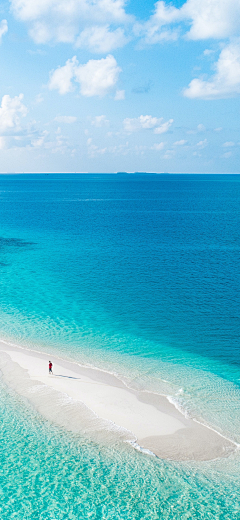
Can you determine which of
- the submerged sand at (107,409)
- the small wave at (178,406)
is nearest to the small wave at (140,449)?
the submerged sand at (107,409)

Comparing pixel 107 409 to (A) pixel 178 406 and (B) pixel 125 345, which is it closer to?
(A) pixel 178 406

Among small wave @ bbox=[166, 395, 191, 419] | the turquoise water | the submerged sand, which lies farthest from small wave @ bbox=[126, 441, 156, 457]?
small wave @ bbox=[166, 395, 191, 419]

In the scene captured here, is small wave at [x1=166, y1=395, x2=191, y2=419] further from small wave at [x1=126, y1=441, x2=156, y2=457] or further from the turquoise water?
small wave at [x1=126, y1=441, x2=156, y2=457]

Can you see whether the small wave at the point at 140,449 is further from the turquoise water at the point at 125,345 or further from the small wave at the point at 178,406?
the small wave at the point at 178,406

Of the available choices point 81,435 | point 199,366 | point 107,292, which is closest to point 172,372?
point 199,366

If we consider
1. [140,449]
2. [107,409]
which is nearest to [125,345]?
[107,409]

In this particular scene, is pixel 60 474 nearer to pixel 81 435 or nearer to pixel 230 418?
pixel 81 435
